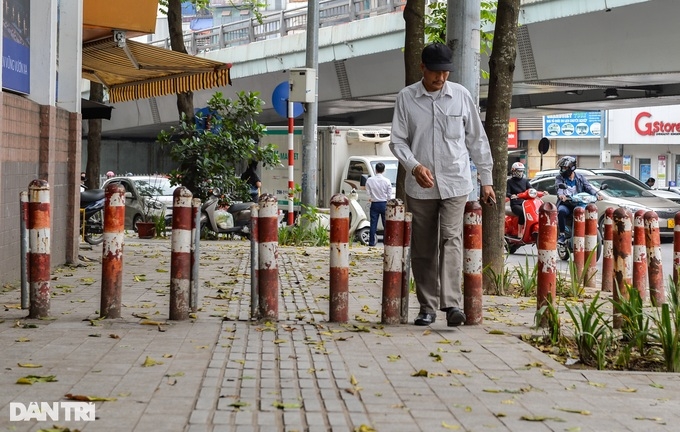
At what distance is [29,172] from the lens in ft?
41.0

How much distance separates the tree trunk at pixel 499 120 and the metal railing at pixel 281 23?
18634 mm

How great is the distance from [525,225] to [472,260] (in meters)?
11.2

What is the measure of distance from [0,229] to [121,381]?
5426mm

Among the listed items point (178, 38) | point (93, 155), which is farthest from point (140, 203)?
point (178, 38)

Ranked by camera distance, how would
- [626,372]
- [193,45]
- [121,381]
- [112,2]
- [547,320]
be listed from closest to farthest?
[121,381]
[626,372]
[547,320]
[112,2]
[193,45]

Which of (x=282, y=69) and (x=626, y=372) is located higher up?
(x=282, y=69)

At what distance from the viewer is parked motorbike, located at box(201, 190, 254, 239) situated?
22.3 meters

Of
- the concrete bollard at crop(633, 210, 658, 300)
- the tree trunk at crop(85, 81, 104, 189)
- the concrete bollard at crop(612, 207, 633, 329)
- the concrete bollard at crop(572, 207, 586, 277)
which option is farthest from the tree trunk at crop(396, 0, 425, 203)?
the tree trunk at crop(85, 81, 104, 189)

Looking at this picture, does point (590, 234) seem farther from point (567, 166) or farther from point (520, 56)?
point (520, 56)

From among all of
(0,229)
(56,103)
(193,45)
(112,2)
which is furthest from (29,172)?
(193,45)

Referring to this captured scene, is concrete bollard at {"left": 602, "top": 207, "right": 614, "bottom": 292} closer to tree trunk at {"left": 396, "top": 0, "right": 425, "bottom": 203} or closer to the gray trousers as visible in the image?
tree trunk at {"left": 396, "top": 0, "right": 425, "bottom": 203}

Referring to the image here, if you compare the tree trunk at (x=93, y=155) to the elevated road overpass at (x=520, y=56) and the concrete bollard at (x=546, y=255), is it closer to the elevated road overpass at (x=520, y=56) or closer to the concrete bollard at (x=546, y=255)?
the elevated road overpass at (x=520, y=56)

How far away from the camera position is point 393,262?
8.95 metres

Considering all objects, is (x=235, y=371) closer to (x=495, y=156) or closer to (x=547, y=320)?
(x=547, y=320)
